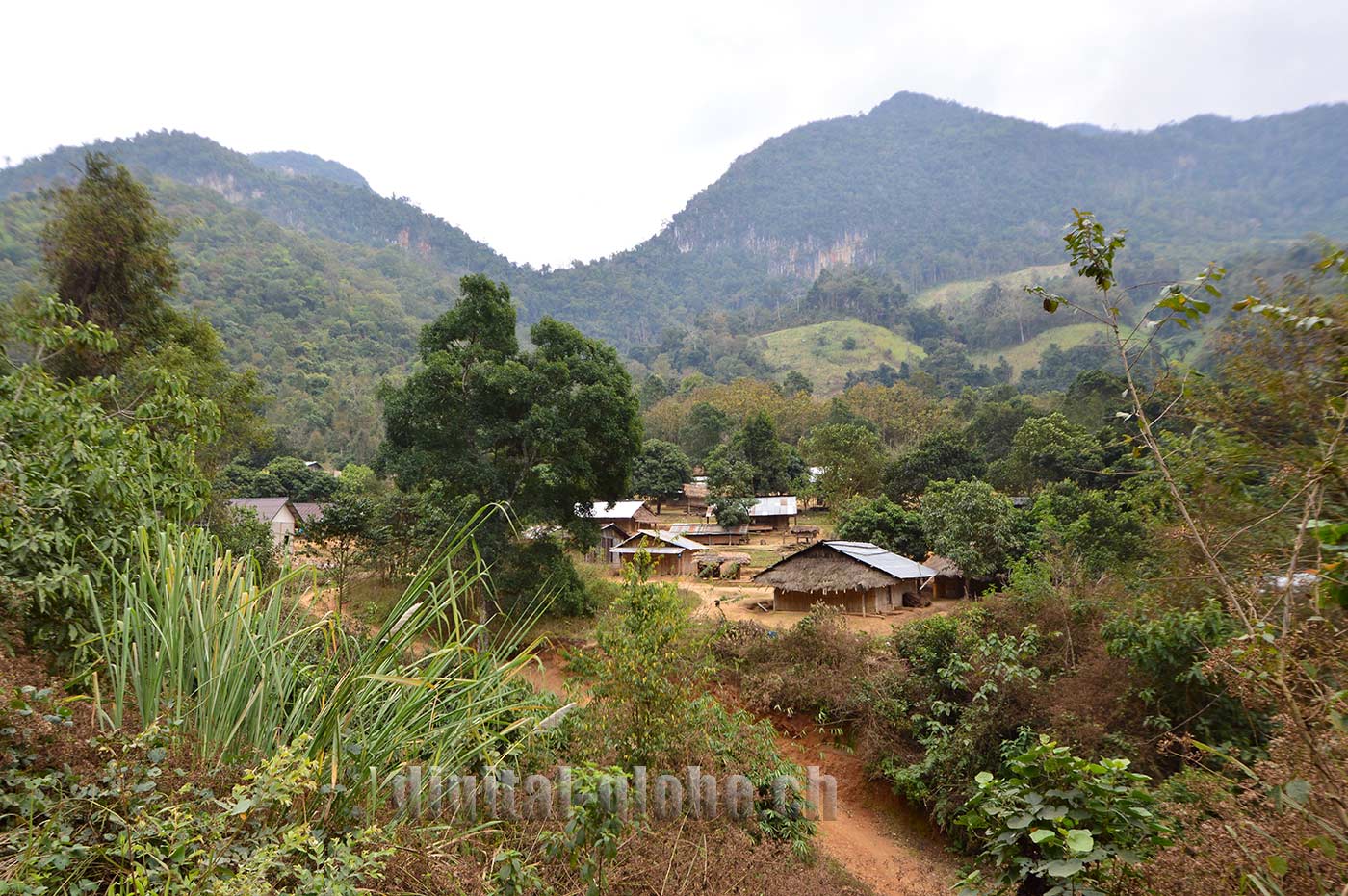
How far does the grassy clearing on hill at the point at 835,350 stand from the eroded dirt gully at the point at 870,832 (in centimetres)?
6100

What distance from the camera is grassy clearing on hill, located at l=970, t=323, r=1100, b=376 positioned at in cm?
6894

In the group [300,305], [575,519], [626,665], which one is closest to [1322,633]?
[626,665]

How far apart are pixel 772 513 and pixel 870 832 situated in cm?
2383

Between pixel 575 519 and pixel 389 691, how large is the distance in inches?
453

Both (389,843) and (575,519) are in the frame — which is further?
(575,519)

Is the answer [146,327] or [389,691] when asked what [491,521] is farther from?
[389,691]

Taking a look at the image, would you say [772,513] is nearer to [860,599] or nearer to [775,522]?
[775,522]

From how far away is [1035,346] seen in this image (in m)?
71.6

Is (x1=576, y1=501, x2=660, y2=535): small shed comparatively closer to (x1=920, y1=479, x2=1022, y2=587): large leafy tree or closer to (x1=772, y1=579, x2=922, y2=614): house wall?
(x1=772, y1=579, x2=922, y2=614): house wall

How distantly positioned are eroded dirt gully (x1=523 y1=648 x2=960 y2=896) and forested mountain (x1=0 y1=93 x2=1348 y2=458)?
18.7m

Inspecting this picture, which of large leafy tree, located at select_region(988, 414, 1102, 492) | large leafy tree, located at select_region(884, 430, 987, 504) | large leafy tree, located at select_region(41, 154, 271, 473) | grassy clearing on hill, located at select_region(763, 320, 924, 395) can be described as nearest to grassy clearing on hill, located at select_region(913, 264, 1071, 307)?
grassy clearing on hill, located at select_region(763, 320, 924, 395)

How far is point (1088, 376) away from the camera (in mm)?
30938

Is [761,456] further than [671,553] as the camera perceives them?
Yes

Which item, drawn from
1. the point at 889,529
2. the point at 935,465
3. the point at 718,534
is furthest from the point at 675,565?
the point at 935,465
